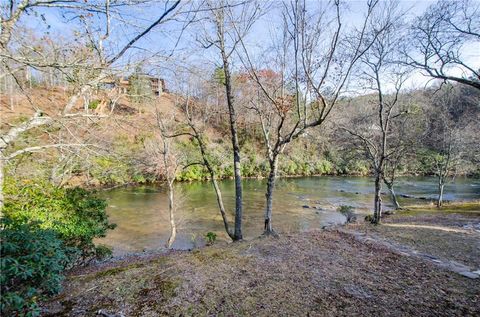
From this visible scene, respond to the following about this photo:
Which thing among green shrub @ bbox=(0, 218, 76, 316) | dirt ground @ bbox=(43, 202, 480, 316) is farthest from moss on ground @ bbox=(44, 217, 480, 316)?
green shrub @ bbox=(0, 218, 76, 316)

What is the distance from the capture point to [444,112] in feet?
44.1

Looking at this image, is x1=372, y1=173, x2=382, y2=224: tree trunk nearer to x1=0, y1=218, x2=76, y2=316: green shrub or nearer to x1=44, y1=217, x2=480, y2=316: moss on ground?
x1=44, y1=217, x2=480, y2=316: moss on ground

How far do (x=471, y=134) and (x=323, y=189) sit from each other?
1015 centimetres

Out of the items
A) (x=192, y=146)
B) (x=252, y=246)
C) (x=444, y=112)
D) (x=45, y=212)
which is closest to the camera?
(x=45, y=212)

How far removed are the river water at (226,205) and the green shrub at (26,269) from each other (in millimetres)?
6782

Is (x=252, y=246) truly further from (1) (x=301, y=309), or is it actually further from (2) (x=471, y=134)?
(2) (x=471, y=134)

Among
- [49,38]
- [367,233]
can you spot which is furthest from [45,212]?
[367,233]

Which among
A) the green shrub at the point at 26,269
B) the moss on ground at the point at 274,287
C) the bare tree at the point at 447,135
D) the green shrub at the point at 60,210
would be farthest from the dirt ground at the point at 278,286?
the bare tree at the point at 447,135

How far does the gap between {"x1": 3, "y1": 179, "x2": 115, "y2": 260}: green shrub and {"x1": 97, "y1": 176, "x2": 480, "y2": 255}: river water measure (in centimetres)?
342

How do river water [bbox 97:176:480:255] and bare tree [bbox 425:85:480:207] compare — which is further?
bare tree [bbox 425:85:480:207]

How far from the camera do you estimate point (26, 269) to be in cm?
229

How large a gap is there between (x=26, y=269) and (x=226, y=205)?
13.0 meters

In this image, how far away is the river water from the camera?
411 inches

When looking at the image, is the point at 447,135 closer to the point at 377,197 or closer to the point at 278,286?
the point at 377,197
